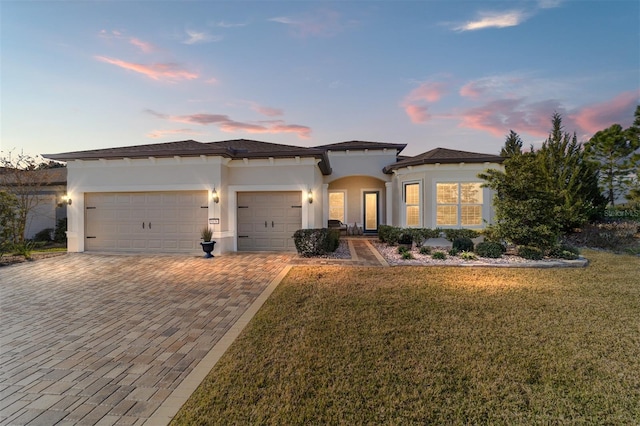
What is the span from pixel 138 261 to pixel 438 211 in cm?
1151

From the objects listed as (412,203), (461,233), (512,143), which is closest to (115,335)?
(461,233)

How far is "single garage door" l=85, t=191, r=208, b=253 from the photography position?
10680mm

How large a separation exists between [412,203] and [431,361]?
1002 centimetres

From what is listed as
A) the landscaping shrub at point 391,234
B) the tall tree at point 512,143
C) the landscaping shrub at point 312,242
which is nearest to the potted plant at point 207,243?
the landscaping shrub at point 312,242

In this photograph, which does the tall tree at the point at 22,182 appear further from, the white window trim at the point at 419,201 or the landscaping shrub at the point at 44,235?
the white window trim at the point at 419,201

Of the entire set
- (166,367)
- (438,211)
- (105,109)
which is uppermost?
(105,109)

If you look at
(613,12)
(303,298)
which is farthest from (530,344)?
(613,12)

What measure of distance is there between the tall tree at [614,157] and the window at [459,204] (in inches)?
657

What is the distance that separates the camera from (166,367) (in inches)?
126

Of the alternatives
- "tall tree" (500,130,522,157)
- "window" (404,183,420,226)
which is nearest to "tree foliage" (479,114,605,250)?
"window" (404,183,420,226)

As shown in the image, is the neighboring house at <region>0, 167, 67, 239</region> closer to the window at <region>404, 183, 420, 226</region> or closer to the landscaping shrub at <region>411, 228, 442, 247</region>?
the window at <region>404, 183, 420, 226</region>

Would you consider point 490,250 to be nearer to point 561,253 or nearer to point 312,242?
point 561,253

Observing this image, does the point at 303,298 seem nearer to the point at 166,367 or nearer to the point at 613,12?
the point at 166,367

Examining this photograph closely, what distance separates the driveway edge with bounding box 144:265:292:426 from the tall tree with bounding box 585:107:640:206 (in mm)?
27425
